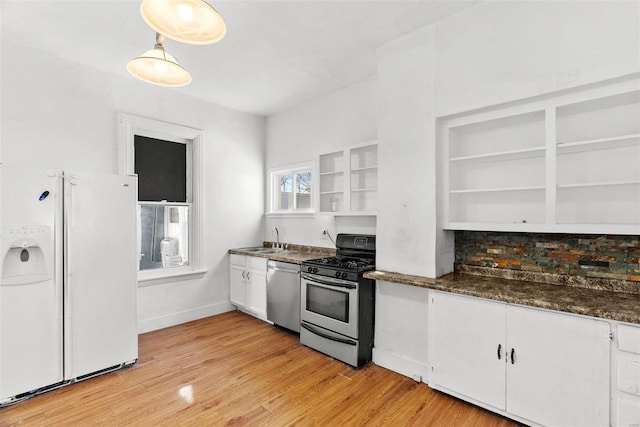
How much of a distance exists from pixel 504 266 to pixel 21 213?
388 cm

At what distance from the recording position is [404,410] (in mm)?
2254

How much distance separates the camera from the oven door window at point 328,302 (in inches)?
117

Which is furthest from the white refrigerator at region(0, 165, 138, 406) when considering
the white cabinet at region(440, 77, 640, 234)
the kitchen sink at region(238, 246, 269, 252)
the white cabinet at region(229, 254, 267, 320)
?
the white cabinet at region(440, 77, 640, 234)

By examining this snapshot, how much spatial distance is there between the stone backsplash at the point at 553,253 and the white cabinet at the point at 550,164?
6.4 inches

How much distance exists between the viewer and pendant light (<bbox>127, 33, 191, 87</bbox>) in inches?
81.4

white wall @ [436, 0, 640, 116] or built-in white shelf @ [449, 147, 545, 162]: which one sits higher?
white wall @ [436, 0, 640, 116]

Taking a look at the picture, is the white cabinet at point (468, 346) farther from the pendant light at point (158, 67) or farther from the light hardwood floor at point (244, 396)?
the pendant light at point (158, 67)

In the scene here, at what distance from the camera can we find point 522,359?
2006mm

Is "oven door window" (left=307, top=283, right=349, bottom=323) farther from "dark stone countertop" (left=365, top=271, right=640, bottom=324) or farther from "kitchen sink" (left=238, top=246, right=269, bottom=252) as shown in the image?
"kitchen sink" (left=238, top=246, right=269, bottom=252)

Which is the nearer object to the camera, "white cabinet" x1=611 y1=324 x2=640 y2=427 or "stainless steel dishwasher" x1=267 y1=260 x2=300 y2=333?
"white cabinet" x1=611 y1=324 x2=640 y2=427

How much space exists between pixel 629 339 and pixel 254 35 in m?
3.38

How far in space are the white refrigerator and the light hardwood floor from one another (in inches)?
8.7

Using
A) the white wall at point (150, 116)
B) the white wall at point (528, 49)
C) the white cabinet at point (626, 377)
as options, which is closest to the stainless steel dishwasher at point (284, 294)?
the white wall at point (150, 116)

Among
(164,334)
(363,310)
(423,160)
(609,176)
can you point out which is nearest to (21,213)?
(164,334)
